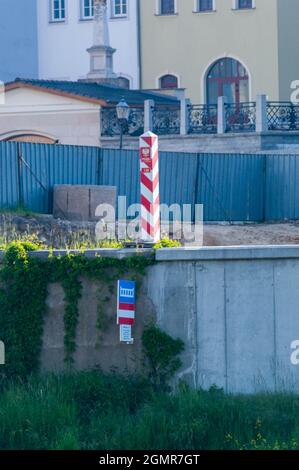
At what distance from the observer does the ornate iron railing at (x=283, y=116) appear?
39.8m

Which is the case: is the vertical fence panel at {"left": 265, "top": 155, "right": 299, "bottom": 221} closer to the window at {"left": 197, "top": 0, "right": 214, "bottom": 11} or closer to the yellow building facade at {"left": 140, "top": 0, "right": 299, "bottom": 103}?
the yellow building facade at {"left": 140, "top": 0, "right": 299, "bottom": 103}

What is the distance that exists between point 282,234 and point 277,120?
529 inches

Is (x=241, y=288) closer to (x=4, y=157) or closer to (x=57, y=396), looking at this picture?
(x=57, y=396)

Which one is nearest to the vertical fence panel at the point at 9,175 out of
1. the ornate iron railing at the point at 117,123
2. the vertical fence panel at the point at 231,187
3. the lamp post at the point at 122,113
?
the vertical fence panel at the point at 231,187

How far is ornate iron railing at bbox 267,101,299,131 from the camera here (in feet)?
131

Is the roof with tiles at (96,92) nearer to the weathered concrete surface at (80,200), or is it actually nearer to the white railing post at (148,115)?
the white railing post at (148,115)

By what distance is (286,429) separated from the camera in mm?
14531

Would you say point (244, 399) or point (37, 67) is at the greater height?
point (37, 67)

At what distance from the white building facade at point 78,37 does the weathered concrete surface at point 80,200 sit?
25828 millimetres

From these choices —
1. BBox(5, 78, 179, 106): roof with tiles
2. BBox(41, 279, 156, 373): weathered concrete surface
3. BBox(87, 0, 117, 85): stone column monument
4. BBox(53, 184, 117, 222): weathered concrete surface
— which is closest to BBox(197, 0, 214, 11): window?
BBox(87, 0, 117, 85): stone column monument

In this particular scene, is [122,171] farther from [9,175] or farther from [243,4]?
[243,4]

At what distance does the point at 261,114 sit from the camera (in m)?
39.2
